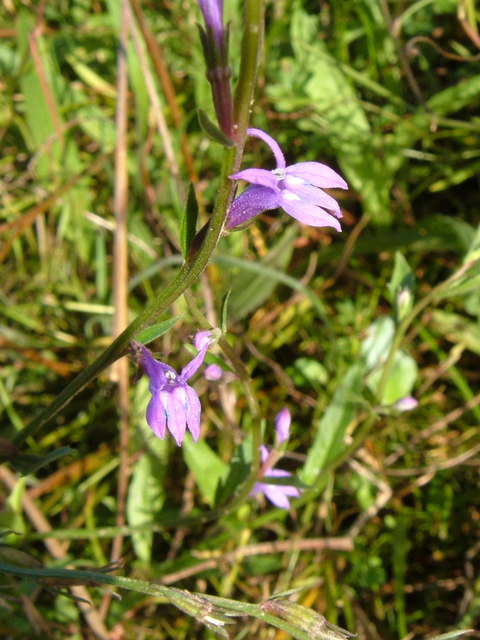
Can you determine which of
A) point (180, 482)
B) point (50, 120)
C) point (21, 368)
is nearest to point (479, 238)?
point (180, 482)

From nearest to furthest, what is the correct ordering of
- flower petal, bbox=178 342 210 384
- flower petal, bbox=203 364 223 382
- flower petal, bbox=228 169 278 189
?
flower petal, bbox=228 169 278 189, flower petal, bbox=178 342 210 384, flower petal, bbox=203 364 223 382

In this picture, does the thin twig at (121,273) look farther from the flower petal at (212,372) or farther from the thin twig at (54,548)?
the flower petal at (212,372)

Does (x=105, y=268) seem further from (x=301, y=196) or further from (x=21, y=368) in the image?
(x=301, y=196)

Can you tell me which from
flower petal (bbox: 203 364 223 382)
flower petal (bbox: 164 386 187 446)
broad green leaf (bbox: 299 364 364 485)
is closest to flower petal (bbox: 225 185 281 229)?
flower petal (bbox: 164 386 187 446)

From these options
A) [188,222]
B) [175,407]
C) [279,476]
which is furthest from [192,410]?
[279,476]

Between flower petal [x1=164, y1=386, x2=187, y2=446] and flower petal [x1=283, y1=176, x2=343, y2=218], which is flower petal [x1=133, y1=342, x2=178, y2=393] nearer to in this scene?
flower petal [x1=164, y1=386, x2=187, y2=446]

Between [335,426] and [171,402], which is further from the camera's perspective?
[335,426]

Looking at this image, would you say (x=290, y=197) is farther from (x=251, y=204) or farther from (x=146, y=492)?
(x=146, y=492)
